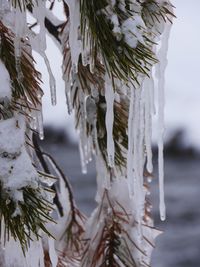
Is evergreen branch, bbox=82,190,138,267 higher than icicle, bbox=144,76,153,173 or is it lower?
lower

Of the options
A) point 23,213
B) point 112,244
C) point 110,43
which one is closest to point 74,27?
point 110,43

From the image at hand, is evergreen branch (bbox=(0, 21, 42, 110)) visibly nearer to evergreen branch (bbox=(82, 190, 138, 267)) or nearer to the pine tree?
the pine tree

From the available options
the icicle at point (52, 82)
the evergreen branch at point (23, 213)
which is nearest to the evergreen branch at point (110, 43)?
the icicle at point (52, 82)

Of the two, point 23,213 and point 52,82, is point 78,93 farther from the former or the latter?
point 23,213

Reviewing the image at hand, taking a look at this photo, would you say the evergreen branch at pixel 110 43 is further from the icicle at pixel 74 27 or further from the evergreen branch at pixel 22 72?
the evergreen branch at pixel 22 72

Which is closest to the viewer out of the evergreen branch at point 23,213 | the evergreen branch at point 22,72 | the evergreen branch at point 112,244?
the evergreen branch at point 23,213

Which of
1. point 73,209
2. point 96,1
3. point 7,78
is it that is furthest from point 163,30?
point 73,209

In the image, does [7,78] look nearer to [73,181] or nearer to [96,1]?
[96,1]

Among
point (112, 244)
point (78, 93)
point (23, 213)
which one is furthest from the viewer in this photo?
point (112, 244)

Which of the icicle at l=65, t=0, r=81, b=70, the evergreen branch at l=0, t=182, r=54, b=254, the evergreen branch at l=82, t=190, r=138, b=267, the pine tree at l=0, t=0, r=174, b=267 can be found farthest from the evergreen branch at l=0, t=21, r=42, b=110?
the evergreen branch at l=82, t=190, r=138, b=267

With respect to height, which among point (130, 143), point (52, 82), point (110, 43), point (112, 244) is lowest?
point (112, 244)

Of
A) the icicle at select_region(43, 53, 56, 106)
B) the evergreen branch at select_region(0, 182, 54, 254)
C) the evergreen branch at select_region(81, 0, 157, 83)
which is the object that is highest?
the evergreen branch at select_region(81, 0, 157, 83)

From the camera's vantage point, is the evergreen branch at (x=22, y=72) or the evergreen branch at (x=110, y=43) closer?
the evergreen branch at (x=110, y=43)

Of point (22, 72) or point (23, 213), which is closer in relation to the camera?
point (23, 213)
